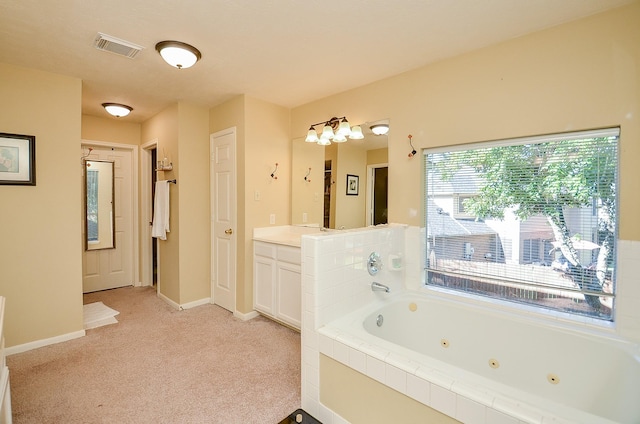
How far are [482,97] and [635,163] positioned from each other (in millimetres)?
956

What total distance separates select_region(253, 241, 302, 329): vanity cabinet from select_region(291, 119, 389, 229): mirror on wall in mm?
600

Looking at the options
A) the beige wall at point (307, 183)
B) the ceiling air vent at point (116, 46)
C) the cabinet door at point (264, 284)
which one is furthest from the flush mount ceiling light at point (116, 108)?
the cabinet door at point (264, 284)

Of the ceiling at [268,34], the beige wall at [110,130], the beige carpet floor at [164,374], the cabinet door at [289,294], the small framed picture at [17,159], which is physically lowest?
the beige carpet floor at [164,374]

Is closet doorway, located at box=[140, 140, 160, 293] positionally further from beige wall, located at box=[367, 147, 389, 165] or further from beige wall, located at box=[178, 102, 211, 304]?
beige wall, located at box=[367, 147, 389, 165]

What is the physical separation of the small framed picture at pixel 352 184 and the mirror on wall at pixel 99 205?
3.40m

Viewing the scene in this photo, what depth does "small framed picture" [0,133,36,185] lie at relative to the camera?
2500 mm

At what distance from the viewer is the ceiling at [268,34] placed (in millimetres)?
1796

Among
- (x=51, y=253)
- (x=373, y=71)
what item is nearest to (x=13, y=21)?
(x=51, y=253)

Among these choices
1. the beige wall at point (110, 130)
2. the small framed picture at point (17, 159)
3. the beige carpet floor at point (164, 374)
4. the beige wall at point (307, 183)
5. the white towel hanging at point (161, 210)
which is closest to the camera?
the beige carpet floor at point (164, 374)

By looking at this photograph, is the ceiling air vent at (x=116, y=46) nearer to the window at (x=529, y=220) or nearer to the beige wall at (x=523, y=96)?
the beige wall at (x=523, y=96)

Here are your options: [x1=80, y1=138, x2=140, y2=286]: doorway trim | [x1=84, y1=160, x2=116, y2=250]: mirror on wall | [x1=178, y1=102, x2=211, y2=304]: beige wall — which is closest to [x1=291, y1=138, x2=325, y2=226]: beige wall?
[x1=178, y1=102, x2=211, y2=304]: beige wall

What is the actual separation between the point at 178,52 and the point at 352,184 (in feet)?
6.00

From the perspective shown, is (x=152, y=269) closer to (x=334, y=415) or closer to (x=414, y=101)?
(x=334, y=415)

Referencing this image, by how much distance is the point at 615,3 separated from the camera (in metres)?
1.73
